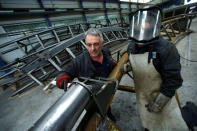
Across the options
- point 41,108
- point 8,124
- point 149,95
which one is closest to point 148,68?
point 149,95

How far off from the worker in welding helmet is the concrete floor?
1.36 feet

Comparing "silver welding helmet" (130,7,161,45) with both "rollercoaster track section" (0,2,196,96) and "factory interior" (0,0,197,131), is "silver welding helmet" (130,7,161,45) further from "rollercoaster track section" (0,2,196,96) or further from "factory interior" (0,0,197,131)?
"rollercoaster track section" (0,2,196,96)

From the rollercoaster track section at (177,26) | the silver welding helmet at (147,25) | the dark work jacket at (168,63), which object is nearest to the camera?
the dark work jacket at (168,63)

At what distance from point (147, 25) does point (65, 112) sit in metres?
1.34

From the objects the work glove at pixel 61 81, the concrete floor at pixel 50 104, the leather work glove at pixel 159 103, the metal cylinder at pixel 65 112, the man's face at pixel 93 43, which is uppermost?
the man's face at pixel 93 43

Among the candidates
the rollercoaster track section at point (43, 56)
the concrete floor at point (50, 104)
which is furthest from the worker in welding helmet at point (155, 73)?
the rollercoaster track section at point (43, 56)

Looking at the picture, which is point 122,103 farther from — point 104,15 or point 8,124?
point 104,15

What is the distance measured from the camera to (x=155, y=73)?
3.55 ft

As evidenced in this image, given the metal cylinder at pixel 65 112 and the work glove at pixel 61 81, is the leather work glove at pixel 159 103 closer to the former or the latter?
the metal cylinder at pixel 65 112

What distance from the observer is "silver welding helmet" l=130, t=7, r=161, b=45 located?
3.37 ft

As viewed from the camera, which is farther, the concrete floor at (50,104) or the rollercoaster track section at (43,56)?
the rollercoaster track section at (43,56)

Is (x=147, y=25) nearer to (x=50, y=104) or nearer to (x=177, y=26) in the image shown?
(x=50, y=104)

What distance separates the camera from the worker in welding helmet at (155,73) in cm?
91

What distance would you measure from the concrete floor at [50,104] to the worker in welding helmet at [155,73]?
1.36ft
